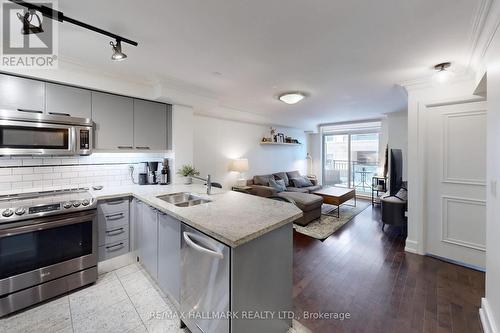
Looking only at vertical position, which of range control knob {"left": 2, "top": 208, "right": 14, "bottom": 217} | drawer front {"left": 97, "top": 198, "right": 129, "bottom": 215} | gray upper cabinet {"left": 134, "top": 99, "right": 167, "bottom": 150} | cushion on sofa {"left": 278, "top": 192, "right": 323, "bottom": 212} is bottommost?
cushion on sofa {"left": 278, "top": 192, "right": 323, "bottom": 212}

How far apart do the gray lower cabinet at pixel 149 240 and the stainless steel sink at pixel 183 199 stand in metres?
0.25

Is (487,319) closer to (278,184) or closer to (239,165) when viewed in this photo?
(239,165)

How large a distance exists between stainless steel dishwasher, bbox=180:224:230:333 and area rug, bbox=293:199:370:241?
242cm

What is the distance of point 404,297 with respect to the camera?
6.66 feet

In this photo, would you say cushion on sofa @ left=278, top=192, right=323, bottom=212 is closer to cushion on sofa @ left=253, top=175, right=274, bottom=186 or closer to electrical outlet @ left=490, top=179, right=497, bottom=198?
cushion on sofa @ left=253, top=175, right=274, bottom=186

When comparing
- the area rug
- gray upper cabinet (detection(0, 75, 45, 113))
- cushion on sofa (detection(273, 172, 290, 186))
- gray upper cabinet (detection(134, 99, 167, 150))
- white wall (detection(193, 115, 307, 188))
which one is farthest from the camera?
cushion on sofa (detection(273, 172, 290, 186))

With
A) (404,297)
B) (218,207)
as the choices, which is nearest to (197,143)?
(218,207)

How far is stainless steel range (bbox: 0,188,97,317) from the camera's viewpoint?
177 centimetres

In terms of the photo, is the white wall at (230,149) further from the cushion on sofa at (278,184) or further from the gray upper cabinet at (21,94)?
the gray upper cabinet at (21,94)

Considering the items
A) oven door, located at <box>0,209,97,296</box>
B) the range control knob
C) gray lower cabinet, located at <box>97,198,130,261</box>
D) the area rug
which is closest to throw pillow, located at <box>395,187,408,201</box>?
the area rug

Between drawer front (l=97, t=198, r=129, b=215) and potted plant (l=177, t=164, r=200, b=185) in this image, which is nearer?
drawer front (l=97, t=198, r=129, b=215)

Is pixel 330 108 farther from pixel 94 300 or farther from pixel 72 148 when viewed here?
pixel 94 300

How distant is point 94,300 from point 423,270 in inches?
144

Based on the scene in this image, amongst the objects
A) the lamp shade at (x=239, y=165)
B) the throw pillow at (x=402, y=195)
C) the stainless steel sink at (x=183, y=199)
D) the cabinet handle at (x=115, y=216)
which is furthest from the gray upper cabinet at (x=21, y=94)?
the throw pillow at (x=402, y=195)
